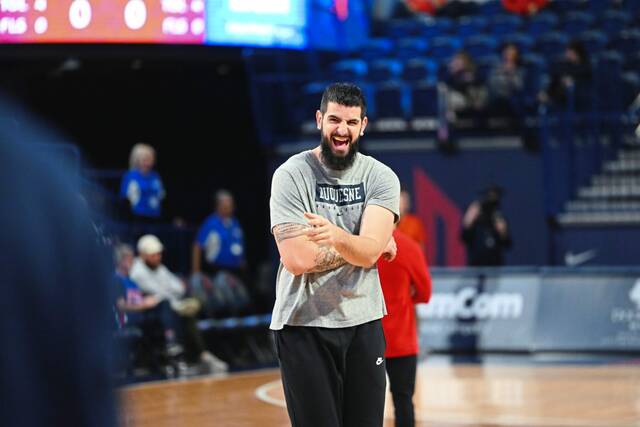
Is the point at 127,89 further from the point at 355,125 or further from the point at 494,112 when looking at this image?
the point at 355,125

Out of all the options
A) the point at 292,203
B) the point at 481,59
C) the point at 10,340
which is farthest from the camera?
the point at 481,59

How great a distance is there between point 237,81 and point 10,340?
67.3 ft

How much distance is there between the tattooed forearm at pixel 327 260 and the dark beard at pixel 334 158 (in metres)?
0.37

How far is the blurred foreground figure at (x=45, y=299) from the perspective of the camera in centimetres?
154

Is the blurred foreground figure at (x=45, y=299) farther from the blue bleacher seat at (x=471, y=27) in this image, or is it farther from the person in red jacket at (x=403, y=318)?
the blue bleacher seat at (x=471, y=27)

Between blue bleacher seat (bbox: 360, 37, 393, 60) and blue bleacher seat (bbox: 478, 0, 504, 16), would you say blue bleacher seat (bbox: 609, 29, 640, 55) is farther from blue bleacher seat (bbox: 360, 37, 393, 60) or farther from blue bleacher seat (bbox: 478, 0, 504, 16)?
blue bleacher seat (bbox: 360, 37, 393, 60)

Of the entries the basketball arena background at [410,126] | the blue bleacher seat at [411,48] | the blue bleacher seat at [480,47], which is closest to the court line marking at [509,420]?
the basketball arena background at [410,126]

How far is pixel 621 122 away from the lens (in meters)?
19.2

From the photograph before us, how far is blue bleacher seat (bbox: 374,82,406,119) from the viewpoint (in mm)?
19969

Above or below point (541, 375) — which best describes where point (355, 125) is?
above

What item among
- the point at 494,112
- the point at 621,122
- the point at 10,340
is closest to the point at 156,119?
the point at 494,112

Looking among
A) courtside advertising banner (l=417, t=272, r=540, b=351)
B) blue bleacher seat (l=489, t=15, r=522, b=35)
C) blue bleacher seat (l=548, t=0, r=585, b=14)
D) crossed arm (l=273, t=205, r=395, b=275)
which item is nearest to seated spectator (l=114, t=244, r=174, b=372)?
courtside advertising banner (l=417, t=272, r=540, b=351)

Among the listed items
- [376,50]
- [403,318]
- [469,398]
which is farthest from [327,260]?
[376,50]

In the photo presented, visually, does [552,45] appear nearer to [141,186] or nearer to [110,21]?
[110,21]
